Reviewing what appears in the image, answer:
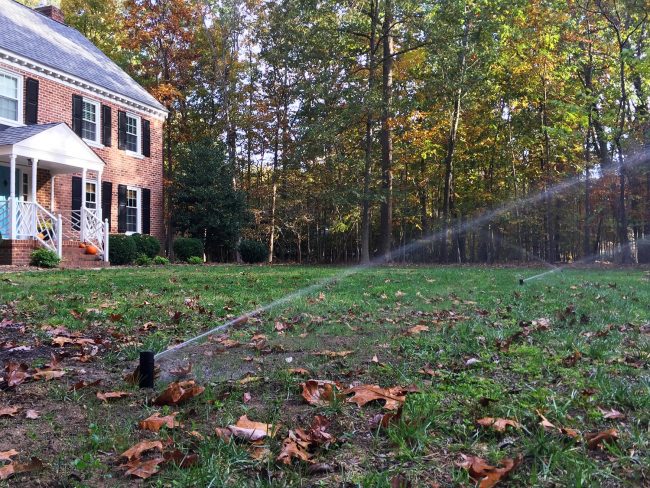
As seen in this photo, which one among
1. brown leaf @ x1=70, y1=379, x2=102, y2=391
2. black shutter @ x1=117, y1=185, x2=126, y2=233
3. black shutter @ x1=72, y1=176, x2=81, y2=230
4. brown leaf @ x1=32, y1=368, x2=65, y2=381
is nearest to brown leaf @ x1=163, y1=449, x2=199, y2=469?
brown leaf @ x1=70, y1=379, x2=102, y2=391

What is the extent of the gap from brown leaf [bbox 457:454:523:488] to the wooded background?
1506 centimetres

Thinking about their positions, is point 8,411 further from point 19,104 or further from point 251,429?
point 19,104

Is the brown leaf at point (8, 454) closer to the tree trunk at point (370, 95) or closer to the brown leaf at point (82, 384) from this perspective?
the brown leaf at point (82, 384)

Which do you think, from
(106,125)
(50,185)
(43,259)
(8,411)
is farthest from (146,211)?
(8,411)

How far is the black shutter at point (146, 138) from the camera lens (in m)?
18.6

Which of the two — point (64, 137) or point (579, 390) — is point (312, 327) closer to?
point (579, 390)

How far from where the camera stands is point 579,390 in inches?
90.4

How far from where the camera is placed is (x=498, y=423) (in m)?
1.91

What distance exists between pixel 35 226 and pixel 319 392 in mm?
13138

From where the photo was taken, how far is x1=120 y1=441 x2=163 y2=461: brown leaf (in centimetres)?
172

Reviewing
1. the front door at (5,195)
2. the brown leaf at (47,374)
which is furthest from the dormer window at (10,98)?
the brown leaf at (47,374)

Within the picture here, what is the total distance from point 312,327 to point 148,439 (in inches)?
90.9

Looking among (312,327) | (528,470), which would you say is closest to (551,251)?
(312,327)

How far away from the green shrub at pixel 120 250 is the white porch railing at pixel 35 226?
5.65 ft
